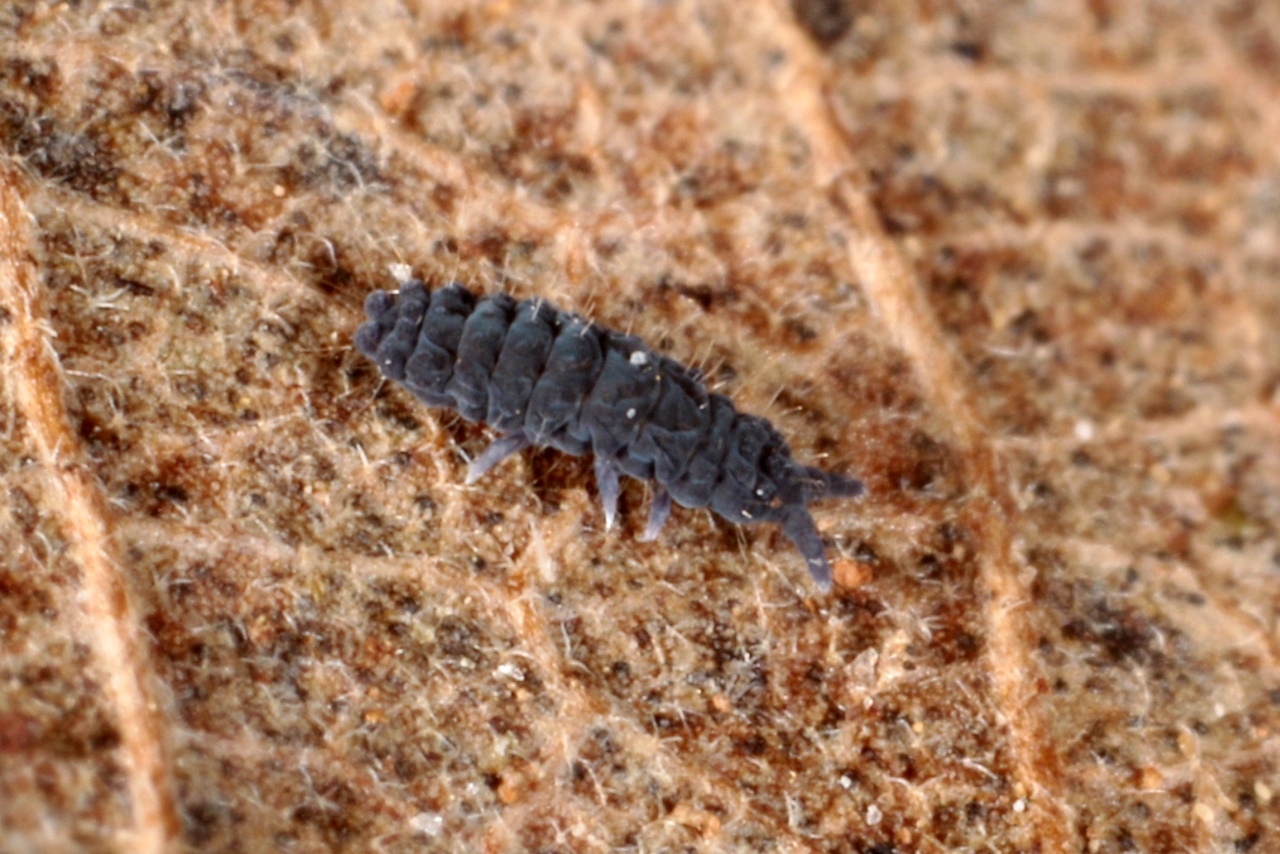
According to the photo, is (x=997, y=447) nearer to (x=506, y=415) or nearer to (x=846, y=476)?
(x=846, y=476)

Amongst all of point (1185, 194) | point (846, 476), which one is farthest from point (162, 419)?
point (1185, 194)

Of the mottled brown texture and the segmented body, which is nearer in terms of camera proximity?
the segmented body

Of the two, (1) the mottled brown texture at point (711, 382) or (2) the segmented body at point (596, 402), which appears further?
(1) the mottled brown texture at point (711, 382)

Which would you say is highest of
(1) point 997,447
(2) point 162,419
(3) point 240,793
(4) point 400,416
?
(1) point 997,447

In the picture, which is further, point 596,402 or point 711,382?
point 711,382
